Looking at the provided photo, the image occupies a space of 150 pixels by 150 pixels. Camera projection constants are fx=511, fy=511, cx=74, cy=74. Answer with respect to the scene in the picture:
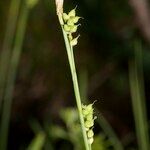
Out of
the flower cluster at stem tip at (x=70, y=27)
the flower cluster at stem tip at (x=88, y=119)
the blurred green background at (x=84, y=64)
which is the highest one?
the blurred green background at (x=84, y=64)

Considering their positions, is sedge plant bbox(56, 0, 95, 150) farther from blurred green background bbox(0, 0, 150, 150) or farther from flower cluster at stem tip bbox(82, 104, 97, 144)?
blurred green background bbox(0, 0, 150, 150)

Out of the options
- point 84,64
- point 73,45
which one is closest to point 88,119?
point 73,45

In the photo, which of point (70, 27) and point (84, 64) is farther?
point (84, 64)

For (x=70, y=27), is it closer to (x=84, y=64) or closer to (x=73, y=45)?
(x=73, y=45)

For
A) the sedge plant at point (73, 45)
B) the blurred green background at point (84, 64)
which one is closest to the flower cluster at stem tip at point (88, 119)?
the sedge plant at point (73, 45)

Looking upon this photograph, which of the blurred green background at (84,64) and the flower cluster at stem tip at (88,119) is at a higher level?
the blurred green background at (84,64)

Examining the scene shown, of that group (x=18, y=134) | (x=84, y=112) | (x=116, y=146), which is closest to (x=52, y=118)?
(x=18, y=134)

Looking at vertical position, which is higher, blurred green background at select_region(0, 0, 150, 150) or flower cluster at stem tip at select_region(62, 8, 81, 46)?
blurred green background at select_region(0, 0, 150, 150)

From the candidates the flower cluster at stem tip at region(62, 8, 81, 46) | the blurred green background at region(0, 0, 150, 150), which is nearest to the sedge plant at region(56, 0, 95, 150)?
the flower cluster at stem tip at region(62, 8, 81, 46)

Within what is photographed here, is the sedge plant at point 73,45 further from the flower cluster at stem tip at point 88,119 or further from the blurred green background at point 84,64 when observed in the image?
the blurred green background at point 84,64
